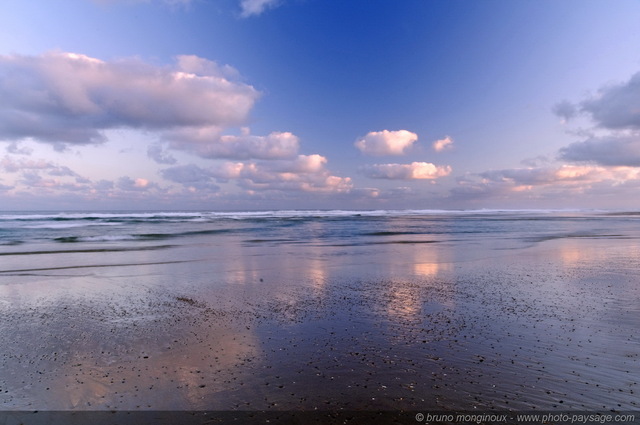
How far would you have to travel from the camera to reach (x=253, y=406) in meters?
4.40

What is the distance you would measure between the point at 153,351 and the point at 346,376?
325 cm

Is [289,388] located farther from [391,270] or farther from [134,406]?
[391,270]

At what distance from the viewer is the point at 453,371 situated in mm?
5250

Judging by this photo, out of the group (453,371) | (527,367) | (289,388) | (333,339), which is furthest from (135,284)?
(527,367)

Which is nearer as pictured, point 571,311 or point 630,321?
point 630,321

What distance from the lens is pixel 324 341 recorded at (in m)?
6.54

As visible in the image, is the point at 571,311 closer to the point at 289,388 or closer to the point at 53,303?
the point at 289,388

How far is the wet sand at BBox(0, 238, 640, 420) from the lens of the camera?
15.3ft

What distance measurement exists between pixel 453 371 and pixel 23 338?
7386mm

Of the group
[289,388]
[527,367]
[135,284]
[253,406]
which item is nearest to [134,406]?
[253,406]

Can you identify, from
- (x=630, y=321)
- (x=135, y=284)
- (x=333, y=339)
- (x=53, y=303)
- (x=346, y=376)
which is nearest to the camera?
(x=346, y=376)

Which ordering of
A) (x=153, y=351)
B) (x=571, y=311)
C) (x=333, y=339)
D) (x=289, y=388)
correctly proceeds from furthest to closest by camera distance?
(x=571, y=311), (x=333, y=339), (x=153, y=351), (x=289, y=388)

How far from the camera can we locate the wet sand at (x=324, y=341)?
15.3 ft

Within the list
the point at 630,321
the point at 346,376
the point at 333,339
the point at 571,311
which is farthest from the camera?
the point at 571,311
